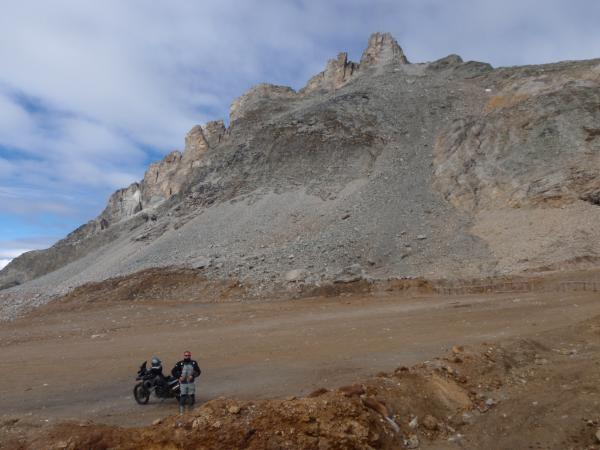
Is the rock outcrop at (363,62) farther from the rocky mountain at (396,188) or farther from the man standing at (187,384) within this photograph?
the man standing at (187,384)

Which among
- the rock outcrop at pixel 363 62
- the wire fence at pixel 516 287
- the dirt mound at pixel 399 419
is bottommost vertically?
the dirt mound at pixel 399 419

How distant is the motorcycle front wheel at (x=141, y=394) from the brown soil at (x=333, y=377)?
0.39m

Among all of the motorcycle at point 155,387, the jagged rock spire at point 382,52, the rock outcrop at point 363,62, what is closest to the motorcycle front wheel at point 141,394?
the motorcycle at point 155,387

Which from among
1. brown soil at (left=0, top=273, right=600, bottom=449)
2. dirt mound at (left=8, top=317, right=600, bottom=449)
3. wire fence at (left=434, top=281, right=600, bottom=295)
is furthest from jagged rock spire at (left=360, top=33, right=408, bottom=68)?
dirt mound at (left=8, top=317, right=600, bottom=449)

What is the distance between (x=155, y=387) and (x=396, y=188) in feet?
97.7

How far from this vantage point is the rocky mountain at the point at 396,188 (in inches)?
1123

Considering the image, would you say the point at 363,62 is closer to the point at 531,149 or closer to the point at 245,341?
the point at 531,149

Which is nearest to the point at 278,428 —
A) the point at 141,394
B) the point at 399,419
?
the point at 399,419

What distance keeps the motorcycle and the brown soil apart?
0.27 meters

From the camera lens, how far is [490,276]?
25.2 m

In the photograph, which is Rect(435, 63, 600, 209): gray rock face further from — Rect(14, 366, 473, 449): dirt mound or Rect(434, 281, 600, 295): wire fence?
Rect(14, 366, 473, 449): dirt mound

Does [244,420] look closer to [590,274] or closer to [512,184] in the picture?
[590,274]

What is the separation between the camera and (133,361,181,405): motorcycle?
915 centimetres

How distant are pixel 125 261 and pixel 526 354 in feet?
98.9
